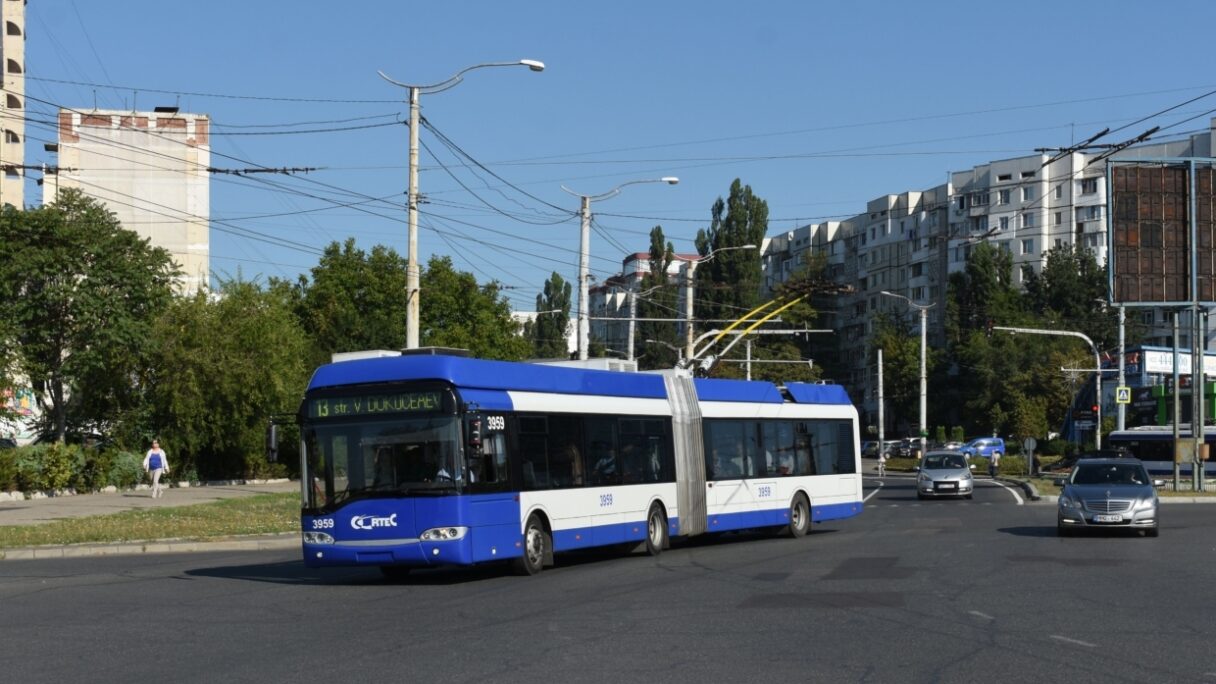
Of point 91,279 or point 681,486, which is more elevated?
point 91,279

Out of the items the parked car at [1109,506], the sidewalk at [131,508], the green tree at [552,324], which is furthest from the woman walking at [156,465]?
the green tree at [552,324]

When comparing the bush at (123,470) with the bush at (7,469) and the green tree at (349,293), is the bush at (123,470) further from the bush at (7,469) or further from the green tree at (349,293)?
the green tree at (349,293)

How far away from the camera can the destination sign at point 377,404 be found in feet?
59.3

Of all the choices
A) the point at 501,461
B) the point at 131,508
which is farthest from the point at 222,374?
the point at 501,461

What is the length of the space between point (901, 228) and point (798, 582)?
115192 millimetres

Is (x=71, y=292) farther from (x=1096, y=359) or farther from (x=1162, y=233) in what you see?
(x=1096, y=359)

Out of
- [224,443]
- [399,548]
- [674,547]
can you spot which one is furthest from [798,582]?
[224,443]

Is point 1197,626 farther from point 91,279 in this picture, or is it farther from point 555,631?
point 91,279

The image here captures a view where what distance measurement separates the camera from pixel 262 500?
1583 inches

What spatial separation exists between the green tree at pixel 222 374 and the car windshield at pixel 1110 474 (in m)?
29.7

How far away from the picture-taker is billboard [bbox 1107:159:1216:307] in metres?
42.7

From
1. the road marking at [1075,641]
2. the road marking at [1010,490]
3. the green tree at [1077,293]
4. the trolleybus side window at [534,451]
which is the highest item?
the green tree at [1077,293]

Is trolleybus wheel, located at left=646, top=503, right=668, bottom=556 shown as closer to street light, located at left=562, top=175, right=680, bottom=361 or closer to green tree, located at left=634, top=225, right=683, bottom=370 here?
street light, located at left=562, top=175, right=680, bottom=361

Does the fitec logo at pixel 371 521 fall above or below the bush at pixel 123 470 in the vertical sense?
above
